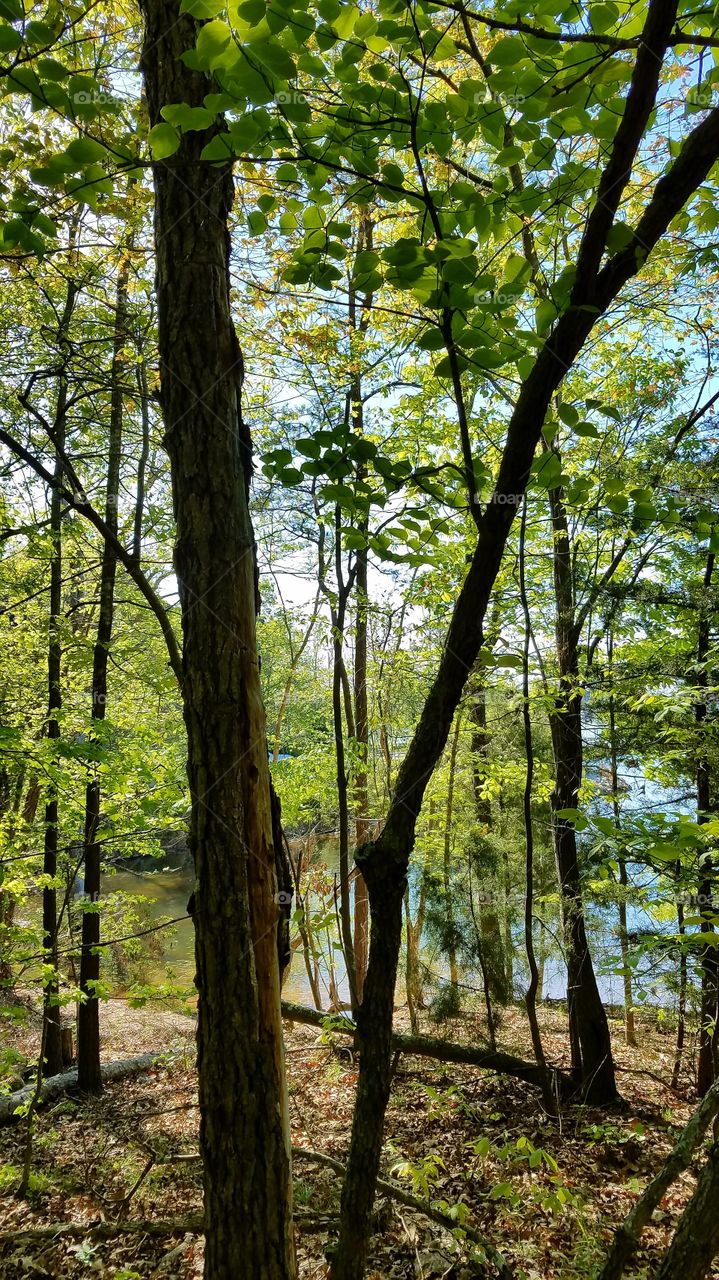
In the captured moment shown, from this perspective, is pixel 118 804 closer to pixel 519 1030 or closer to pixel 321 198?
pixel 321 198

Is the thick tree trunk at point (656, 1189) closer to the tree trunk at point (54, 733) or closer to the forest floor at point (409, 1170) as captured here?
the forest floor at point (409, 1170)

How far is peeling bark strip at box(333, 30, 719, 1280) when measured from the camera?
1.44 m

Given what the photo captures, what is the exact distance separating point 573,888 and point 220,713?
4417 millimetres

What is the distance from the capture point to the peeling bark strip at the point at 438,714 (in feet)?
4.73

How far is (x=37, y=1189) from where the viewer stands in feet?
13.2

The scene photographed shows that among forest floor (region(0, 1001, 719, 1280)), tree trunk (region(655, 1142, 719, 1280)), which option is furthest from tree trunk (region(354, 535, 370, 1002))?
tree trunk (region(655, 1142, 719, 1280))

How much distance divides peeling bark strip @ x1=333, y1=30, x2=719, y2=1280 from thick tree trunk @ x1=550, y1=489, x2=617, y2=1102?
142 inches

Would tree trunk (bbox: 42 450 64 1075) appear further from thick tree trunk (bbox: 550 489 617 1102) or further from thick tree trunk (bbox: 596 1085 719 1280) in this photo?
thick tree trunk (bbox: 596 1085 719 1280)

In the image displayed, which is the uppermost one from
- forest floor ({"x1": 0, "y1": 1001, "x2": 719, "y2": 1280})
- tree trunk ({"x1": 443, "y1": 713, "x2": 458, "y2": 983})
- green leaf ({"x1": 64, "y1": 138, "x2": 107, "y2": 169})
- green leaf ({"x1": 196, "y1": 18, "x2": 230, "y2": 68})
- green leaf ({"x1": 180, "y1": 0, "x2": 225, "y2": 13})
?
green leaf ({"x1": 180, "y1": 0, "x2": 225, "y2": 13})

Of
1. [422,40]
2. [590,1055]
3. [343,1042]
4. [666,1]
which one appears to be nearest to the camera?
[666,1]

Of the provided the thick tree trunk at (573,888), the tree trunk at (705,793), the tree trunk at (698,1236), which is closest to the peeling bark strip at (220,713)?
the tree trunk at (698,1236)

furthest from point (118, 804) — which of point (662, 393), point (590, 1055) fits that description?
point (662, 393)

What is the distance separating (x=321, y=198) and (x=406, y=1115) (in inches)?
230

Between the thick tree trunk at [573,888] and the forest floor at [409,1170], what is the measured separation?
1.10 feet
